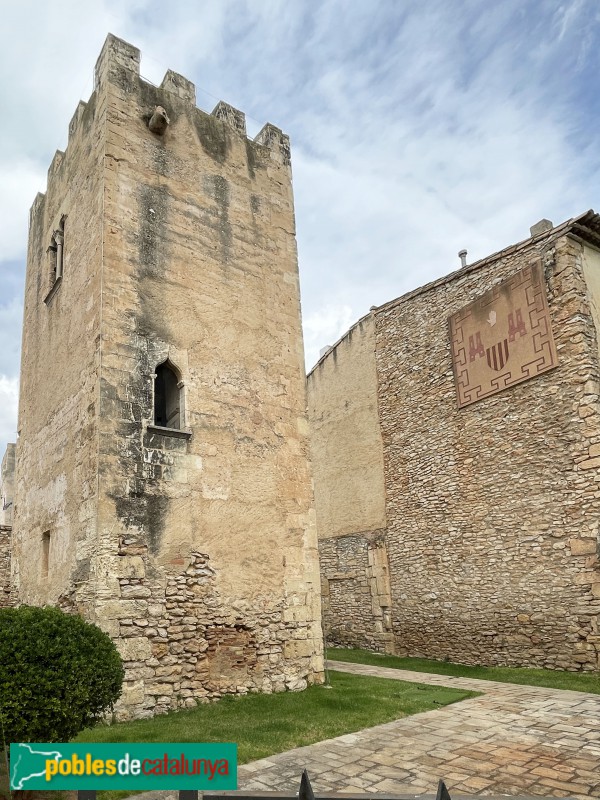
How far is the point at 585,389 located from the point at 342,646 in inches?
339

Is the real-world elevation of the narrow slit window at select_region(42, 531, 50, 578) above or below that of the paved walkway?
above

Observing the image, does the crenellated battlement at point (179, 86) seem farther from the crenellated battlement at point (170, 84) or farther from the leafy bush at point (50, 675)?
the leafy bush at point (50, 675)

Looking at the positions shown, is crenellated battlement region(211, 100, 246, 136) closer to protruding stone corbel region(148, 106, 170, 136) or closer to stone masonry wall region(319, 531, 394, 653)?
protruding stone corbel region(148, 106, 170, 136)

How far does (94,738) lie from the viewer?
5852 mm

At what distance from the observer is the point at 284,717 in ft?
22.2

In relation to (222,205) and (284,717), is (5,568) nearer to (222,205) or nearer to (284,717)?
(284,717)

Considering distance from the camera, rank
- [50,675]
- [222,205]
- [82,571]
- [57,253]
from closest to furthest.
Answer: [50,675]
[82,571]
[222,205]
[57,253]

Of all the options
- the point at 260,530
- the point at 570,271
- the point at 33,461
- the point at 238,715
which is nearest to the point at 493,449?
the point at 570,271

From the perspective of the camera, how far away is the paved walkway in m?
4.51

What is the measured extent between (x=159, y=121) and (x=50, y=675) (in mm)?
7724

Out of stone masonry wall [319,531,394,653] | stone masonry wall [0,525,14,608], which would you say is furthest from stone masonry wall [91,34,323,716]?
stone masonry wall [319,531,394,653]


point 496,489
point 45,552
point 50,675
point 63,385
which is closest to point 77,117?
point 63,385

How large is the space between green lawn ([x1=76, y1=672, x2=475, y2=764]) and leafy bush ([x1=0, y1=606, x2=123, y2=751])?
1398 mm

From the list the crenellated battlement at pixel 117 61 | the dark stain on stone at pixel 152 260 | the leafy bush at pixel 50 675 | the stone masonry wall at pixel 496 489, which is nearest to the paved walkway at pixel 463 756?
the leafy bush at pixel 50 675
